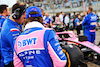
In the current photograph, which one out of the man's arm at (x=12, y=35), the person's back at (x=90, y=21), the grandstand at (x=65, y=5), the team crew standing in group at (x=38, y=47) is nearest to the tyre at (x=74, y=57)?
the team crew standing in group at (x=38, y=47)

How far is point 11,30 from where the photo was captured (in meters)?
2.33

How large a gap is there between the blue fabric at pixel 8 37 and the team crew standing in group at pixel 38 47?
524mm

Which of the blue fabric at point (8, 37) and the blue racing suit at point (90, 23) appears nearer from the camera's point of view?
the blue fabric at point (8, 37)

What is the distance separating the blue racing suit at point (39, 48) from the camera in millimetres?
1641

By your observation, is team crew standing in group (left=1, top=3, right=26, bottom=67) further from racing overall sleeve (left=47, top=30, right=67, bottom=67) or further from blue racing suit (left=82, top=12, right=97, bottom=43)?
blue racing suit (left=82, top=12, right=97, bottom=43)

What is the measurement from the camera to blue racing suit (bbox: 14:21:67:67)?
5.38ft

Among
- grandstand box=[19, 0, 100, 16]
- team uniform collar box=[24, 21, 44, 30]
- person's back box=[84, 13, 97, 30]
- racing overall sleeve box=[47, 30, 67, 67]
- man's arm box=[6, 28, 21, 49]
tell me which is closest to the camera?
racing overall sleeve box=[47, 30, 67, 67]

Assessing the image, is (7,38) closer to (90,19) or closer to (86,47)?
(86,47)

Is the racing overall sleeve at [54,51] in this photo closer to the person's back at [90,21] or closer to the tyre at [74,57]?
the tyre at [74,57]

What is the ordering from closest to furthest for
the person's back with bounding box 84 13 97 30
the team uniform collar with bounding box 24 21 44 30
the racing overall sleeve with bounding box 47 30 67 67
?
the racing overall sleeve with bounding box 47 30 67 67, the team uniform collar with bounding box 24 21 44 30, the person's back with bounding box 84 13 97 30

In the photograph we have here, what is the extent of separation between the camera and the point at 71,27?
1340 centimetres

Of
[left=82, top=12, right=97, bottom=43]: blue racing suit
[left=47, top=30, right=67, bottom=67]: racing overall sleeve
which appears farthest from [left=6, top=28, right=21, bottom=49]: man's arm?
[left=82, top=12, right=97, bottom=43]: blue racing suit

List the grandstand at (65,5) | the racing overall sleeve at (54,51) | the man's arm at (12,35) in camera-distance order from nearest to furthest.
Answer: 1. the racing overall sleeve at (54,51)
2. the man's arm at (12,35)
3. the grandstand at (65,5)

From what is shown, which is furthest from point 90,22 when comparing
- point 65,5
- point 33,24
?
point 65,5
